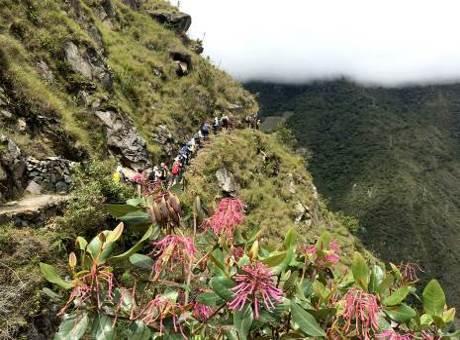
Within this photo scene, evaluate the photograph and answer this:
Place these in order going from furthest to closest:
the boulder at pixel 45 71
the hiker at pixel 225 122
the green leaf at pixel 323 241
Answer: the hiker at pixel 225 122
the boulder at pixel 45 71
the green leaf at pixel 323 241

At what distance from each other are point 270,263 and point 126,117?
1920 cm

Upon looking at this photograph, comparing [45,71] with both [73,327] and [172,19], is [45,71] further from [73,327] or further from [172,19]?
[172,19]

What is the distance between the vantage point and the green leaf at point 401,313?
240cm

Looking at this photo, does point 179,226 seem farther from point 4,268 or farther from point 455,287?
point 455,287

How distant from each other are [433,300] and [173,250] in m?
1.24

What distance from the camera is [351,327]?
2396 millimetres

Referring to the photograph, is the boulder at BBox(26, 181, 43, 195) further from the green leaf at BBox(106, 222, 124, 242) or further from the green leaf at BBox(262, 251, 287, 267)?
the green leaf at BBox(262, 251, 287, 267)

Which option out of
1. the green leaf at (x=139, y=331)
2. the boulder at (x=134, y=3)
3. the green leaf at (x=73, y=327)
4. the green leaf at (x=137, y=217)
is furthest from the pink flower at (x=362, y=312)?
the boulder at (x=134, y=3)

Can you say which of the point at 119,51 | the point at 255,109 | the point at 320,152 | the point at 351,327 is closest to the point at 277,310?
the point at 351,327

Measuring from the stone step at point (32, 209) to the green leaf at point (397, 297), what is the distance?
29.5 feet

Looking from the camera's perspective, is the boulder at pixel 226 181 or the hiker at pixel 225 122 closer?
the boulder at pixel 226 181

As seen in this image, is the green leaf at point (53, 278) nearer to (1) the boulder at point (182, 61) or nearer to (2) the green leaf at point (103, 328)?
(2) the green leaf at point (103, 328)

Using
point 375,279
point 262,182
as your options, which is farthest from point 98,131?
point 375,279

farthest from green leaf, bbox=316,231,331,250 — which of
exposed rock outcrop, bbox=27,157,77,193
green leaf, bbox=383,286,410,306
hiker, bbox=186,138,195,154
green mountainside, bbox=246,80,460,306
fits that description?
green mountainside, bbox=246,80,460,306
